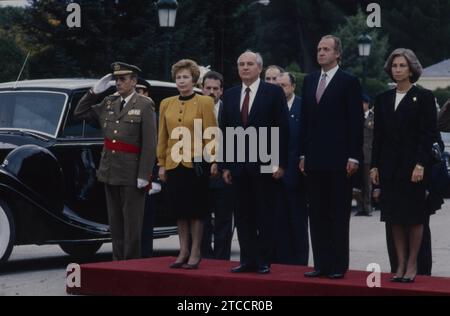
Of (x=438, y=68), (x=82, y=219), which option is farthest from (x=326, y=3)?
(x=82, y=219)

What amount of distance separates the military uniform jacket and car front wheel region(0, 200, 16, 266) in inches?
52.4

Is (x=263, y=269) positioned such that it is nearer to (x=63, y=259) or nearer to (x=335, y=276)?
(x=335, y=276)

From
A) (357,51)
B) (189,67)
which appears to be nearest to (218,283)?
(189,67)

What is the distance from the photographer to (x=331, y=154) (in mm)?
9109

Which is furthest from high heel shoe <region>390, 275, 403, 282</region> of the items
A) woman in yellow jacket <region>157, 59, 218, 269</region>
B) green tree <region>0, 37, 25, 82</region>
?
green tree <region>0, 37, 25, 82</region>

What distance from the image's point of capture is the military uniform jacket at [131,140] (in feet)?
35.0

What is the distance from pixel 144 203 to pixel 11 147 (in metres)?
1.78

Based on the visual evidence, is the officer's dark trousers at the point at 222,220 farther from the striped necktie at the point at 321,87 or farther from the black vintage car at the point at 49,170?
the striped necktie at the point at 321,87

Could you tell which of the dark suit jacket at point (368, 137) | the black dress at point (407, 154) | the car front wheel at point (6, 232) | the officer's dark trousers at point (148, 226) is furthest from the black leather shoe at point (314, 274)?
the dark suit jacket at point (368, 137)

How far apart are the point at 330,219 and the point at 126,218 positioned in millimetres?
2321

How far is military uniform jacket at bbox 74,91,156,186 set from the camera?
35.0 ft

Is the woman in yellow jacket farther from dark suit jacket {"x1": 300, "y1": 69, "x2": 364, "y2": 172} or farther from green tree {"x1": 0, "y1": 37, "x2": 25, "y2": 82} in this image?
green tree {"x1": 0, "y1": 37, "x2": 25, "y2": 82}

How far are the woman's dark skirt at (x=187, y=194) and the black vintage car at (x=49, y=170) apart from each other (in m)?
1.67
